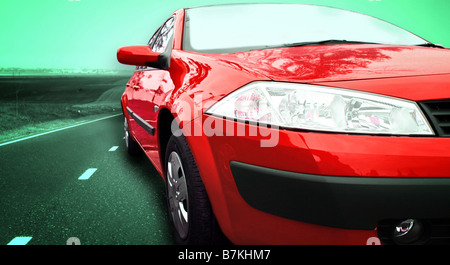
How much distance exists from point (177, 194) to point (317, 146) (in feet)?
3.67

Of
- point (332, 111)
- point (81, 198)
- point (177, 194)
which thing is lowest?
point (81, 198)

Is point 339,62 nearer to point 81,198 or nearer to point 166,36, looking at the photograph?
point 166,36

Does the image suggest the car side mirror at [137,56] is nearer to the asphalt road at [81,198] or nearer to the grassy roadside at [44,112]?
the asphalt road at [81,198]

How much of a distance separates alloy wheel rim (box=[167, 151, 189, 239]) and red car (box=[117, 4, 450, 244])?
1.5 inches

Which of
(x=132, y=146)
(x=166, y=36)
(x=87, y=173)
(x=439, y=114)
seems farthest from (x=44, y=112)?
(x=439, y=114)

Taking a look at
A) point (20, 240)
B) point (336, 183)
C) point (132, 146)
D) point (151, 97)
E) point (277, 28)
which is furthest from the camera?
point (132, 146)

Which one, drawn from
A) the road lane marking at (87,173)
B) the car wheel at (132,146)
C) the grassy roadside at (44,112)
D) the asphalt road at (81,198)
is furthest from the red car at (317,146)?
the grassy roadside at (44,112)

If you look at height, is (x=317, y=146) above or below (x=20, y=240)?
above

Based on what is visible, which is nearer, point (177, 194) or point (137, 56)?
point (177, 194)

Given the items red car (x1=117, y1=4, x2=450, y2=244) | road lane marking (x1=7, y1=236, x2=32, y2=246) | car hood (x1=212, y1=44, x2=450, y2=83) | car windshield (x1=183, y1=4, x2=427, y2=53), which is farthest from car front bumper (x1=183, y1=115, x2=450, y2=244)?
road lane marking (x1=7, y1=236, x2=32, y2=246)

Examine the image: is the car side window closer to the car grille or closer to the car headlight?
the car headlight

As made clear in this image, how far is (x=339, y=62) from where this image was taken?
5.51 ft

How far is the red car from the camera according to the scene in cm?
131

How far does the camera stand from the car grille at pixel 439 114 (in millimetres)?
1371
